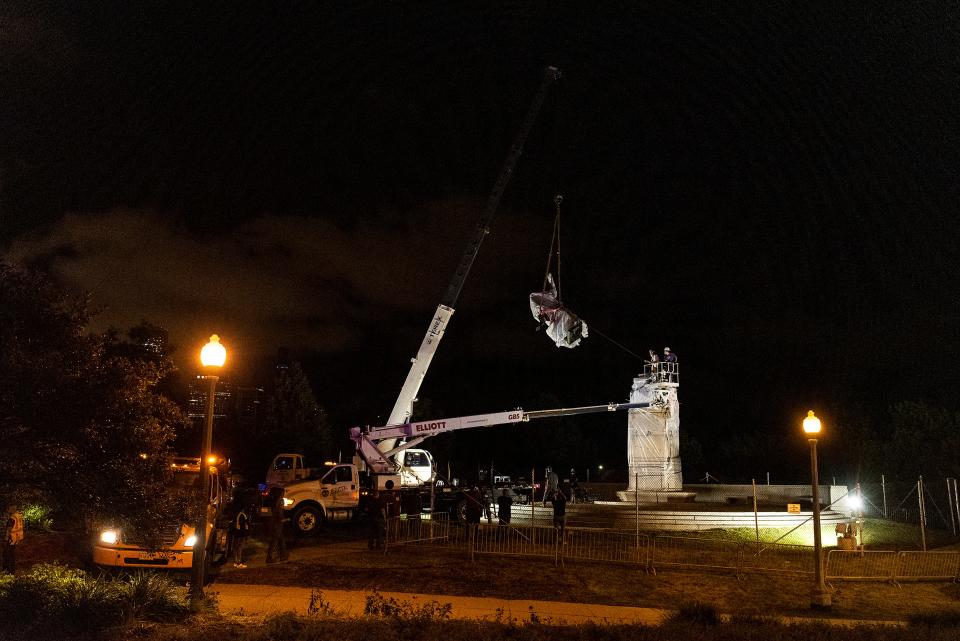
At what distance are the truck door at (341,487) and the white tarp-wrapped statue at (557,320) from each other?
1164 cm

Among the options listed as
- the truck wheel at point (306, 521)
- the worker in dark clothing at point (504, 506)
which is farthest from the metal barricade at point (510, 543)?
the truck wheel at point (306, 521)

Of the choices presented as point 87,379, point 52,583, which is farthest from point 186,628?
point 87,379

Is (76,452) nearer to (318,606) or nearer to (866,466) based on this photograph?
(318,606)

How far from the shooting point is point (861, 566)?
18.7 m

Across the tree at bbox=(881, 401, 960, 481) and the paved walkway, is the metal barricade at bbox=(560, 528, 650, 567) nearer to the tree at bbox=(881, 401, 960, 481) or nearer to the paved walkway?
the paved walkway

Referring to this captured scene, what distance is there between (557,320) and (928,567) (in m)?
16.4

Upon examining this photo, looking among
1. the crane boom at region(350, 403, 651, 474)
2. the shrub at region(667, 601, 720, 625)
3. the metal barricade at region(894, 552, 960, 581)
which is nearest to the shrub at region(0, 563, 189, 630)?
the shrub at region(667, 601, 720, 625)

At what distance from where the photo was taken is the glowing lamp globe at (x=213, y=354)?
38.5 ft

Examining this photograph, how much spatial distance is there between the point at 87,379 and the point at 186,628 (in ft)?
11.7

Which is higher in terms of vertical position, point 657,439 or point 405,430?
point 405,430

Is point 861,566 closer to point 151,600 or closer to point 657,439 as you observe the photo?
point 657,439

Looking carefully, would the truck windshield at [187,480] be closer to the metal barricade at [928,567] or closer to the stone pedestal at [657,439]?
the metal barricade at [928,567]

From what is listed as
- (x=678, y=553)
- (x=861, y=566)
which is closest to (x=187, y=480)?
(x=678, y=553)

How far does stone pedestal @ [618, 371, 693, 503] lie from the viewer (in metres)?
32.5
